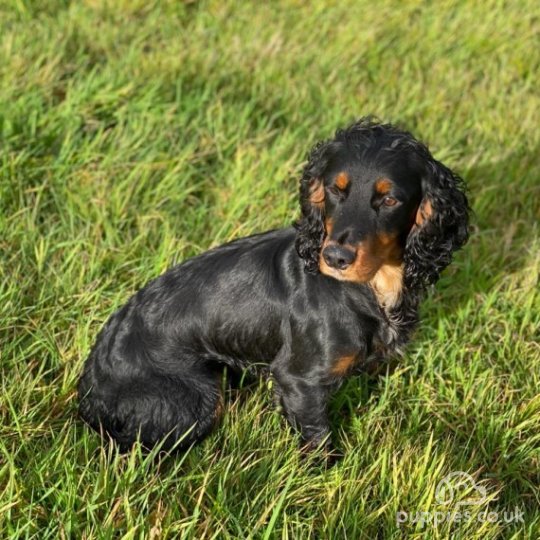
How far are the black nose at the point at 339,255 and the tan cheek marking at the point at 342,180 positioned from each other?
301mm

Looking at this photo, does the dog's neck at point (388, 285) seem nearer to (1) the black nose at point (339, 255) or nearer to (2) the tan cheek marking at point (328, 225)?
(2) the tan cheek marking at point (328, 225)

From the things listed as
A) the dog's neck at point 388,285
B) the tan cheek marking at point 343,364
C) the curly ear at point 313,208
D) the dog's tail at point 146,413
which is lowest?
the dog's tail at point 146,413

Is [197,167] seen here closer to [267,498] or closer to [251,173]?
[251,173]

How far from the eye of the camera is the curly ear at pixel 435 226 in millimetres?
3168

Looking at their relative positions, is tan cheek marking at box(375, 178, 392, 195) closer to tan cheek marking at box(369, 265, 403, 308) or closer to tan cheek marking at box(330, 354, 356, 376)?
tan cheek marking at box(369, 265, 403, 308)

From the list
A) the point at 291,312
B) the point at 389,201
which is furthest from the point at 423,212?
the point at 291,312

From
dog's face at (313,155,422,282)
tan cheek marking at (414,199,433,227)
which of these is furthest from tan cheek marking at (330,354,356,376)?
tan cheek marking at (414,199,433,227)

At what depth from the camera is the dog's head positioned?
2953mm

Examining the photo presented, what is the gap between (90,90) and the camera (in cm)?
526

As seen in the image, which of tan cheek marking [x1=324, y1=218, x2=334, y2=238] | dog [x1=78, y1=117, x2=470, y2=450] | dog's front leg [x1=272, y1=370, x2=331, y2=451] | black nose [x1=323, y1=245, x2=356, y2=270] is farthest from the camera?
dog's front leg [x1=272, y1=370, x2=331, y2=451]

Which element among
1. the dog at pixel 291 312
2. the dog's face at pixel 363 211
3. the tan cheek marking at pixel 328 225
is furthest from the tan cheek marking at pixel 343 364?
the tan cheek marking at pixel 328 225

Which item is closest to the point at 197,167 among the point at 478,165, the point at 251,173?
the point at 251,173

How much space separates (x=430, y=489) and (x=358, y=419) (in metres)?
0.55

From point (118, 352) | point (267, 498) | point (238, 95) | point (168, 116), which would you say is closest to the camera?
point (267, 498)
